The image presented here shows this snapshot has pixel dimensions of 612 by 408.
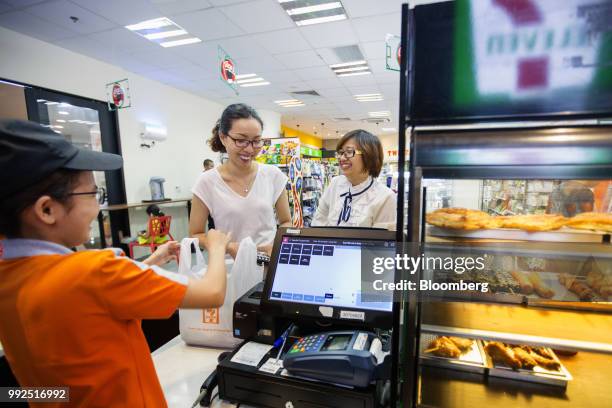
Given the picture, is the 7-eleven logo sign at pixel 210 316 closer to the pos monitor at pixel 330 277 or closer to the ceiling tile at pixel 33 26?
the pos monitor at pixel 330 277

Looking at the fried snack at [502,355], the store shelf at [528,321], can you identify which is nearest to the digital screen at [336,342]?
the store shelf at [528,321]

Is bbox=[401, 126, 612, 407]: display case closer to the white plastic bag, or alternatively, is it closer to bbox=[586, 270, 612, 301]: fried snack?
bbox=[586, 270, 612, 301]: fried snack

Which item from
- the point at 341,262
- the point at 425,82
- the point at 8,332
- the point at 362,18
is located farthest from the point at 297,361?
the point at 362,18

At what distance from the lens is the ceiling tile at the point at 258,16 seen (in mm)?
3748

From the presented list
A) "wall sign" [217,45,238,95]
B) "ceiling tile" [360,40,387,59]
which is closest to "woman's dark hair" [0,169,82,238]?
"wall sign" [217,45,238,95]

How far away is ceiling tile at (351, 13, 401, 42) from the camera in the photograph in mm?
4141

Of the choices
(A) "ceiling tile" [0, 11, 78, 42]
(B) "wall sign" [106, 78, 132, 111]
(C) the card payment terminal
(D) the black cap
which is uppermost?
(A) "ceiling tile" [0, 11, 78, 42]

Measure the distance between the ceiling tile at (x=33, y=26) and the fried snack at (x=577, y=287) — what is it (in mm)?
5787

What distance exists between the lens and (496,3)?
73cm

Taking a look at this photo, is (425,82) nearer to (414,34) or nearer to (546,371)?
(414,34)

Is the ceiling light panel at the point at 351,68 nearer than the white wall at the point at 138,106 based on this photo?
No

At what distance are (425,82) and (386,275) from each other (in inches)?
22.5

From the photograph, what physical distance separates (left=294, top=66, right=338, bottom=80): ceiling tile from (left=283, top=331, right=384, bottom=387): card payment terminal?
19.8ft

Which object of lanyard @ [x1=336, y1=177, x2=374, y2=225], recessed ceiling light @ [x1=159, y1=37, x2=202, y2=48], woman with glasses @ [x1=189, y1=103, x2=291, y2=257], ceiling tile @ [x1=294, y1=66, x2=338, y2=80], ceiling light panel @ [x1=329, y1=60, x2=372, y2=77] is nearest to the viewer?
woman with glasses @ [x1=189, y1=103, x2=291, y2=257]
